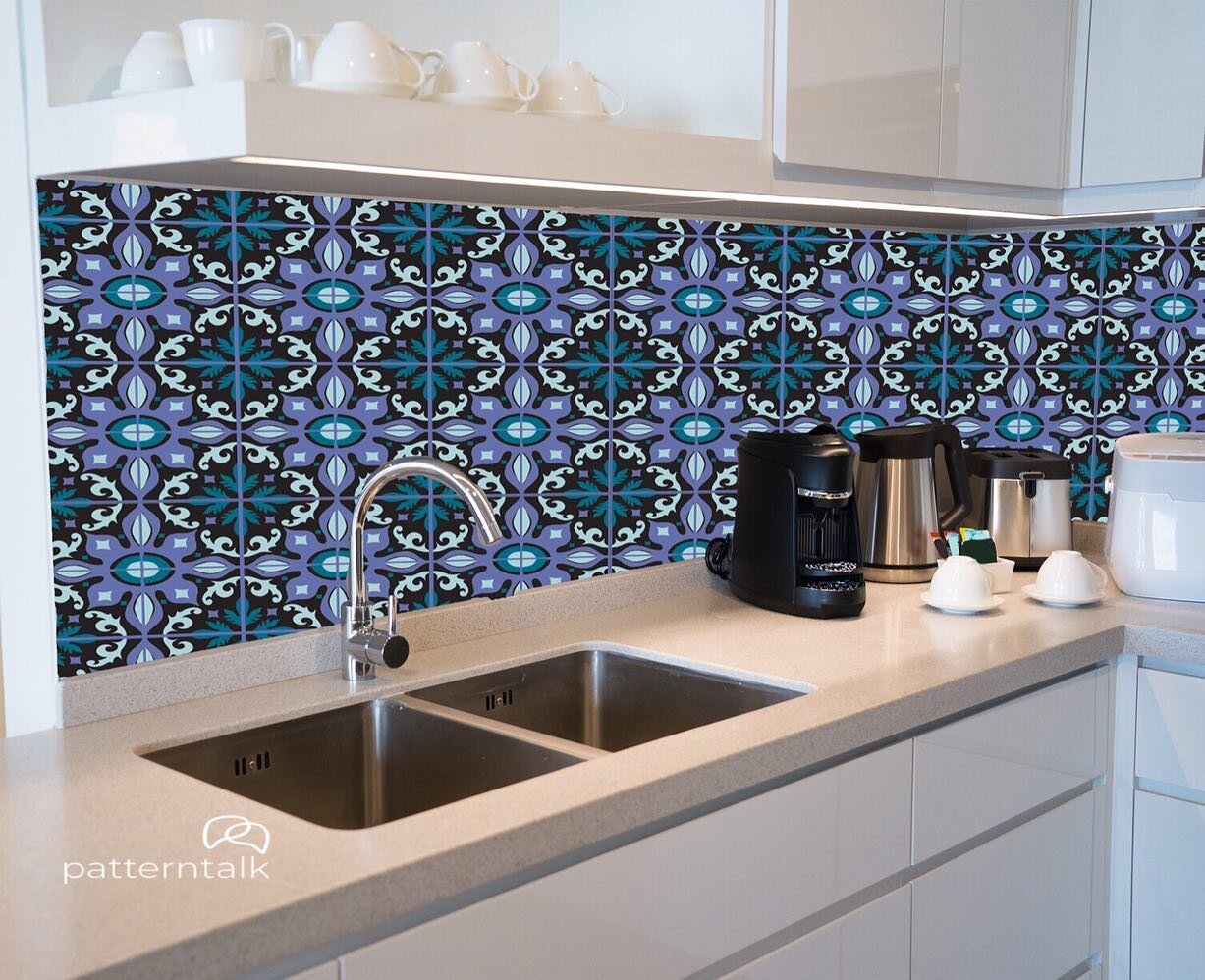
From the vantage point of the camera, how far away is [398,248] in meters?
1.94

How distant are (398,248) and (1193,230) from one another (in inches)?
64.9

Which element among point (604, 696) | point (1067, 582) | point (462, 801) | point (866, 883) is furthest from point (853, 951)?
point (1067, 582)

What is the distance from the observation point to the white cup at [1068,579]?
224 cm

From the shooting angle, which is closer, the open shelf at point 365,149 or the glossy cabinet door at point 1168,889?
the open shelf at point 365,149

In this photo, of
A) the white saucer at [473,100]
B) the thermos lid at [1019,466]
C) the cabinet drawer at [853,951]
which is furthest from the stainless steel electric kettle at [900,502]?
the white saucer at [473,100]

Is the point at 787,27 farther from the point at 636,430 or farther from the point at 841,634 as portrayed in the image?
the point at 841,634

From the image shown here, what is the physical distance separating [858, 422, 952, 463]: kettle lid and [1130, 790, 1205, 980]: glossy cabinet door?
26.3 inches

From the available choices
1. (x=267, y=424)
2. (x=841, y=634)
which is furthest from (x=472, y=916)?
(x=841, y=634)

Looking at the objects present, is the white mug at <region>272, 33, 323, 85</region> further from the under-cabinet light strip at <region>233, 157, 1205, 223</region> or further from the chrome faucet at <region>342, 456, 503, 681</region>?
the chrome faucet at <region>342, 456, 503, 681</region>

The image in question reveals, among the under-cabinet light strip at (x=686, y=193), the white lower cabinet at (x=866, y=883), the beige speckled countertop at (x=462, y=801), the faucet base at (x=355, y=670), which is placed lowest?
the white lower cabinet at (x=866, y=883)

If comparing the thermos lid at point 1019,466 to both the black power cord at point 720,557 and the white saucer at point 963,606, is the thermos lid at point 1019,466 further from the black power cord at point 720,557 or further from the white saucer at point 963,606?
the black power cord at point 720,557

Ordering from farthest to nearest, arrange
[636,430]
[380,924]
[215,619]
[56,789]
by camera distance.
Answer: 1. [636,430]
2. [215,619]
3. [56,789]
4. [380,924]

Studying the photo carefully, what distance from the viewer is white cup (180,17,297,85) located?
4.60 ft

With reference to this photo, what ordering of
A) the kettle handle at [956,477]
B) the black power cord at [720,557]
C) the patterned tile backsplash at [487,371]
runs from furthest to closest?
the kettle handle at [956,477], the black power cord at [720,557], the patterned tile backsplash at [487,371]
